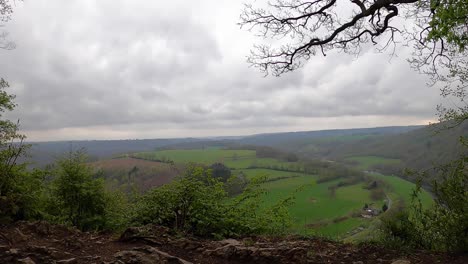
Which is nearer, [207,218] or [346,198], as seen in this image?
[207,218]

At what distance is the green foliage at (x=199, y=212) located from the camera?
7.67m

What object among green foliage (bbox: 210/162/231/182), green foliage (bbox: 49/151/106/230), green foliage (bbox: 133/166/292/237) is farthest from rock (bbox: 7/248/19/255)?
green foliage (bbox: 210/162/231/182)

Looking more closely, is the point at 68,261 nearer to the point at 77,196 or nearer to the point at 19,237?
the point at 19,237

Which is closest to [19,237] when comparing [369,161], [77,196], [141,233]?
[141,233]

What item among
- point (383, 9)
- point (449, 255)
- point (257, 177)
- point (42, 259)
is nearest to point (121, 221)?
point (42, 259)

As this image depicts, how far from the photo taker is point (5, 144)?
26.3ft

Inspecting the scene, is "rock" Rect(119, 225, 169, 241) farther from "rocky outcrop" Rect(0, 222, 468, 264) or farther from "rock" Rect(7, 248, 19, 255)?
"rock" Rect(7, 248, 19, 255)

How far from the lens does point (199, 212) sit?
25.8 feet

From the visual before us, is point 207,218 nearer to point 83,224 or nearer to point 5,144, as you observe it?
point 83,224

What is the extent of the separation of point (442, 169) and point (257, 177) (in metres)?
4.70

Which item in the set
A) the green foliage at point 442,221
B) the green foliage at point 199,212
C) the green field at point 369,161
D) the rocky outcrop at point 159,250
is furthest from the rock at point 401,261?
the green field at point 369,161

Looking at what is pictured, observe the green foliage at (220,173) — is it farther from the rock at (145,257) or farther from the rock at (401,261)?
the rock at (401,261)

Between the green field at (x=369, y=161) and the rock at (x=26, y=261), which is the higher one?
the rock at (x=26, y=261)

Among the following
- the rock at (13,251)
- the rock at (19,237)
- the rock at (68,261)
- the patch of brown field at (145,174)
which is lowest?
the patch of brown field at (145,174)
